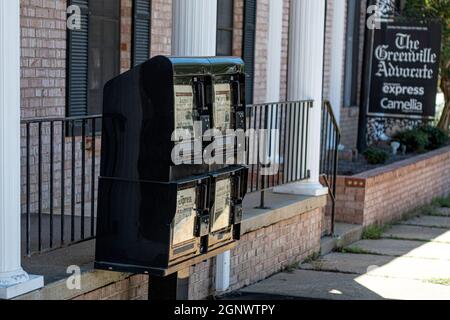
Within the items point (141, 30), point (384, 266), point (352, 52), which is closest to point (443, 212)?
point (352, 52)

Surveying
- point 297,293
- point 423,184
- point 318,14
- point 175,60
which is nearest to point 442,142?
point 423,184

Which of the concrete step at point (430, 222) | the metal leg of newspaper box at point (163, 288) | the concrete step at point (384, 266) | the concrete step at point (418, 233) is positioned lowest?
the concrete step at point (430, 222)

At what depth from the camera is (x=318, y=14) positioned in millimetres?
9773

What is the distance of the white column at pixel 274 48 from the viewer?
1219 centimetres

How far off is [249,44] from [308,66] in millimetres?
2176

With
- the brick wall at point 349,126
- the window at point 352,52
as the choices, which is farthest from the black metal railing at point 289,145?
the window at point 352,52

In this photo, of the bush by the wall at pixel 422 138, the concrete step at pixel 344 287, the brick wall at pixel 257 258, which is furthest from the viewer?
the bush by the wall at pixel 422 138

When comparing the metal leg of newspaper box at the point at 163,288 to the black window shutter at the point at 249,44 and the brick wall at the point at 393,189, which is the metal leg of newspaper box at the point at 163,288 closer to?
the brick wall at the point at 393,189

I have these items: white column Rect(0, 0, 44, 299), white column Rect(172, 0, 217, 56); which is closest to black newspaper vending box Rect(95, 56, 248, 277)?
white column Rect(0, 0, 44, 299)

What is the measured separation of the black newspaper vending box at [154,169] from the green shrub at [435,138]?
10.1m

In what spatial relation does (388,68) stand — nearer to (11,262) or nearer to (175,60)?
(175,60)

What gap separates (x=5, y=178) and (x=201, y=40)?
2.62 meters

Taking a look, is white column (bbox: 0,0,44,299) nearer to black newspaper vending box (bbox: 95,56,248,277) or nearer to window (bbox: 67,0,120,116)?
black newspaper vending box (bbox: 95,56,248,277)

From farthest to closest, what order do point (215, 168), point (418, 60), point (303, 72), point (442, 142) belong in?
point (442, 142), point (418, 60), point (303, 72), point (215, 168)
